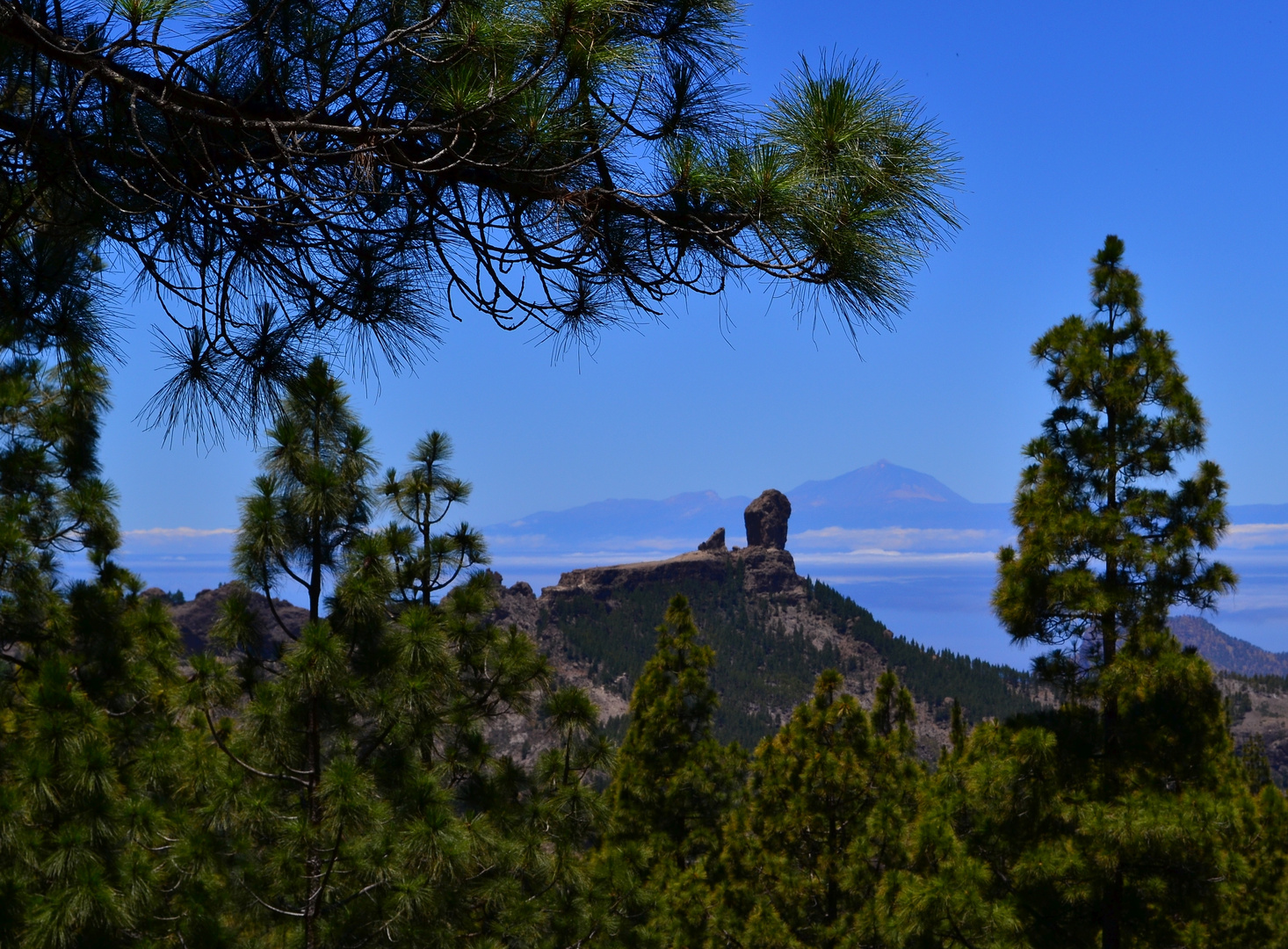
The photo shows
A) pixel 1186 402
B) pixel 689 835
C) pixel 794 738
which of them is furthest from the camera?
pixel 689 835

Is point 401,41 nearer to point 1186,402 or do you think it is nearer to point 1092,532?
point 1092,532

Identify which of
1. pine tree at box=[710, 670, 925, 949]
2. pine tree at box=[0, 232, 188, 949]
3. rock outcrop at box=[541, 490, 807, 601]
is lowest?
pine tree at box=[710, 670, 925, 949]

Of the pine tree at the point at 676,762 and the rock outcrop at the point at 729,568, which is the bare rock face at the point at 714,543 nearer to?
the rock outcrop at the point at 729,568

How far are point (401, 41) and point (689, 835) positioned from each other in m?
15.2

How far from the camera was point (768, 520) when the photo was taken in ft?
413

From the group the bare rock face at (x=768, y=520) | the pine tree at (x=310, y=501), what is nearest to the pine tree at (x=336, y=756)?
the pine tree at (x=310, y=501)

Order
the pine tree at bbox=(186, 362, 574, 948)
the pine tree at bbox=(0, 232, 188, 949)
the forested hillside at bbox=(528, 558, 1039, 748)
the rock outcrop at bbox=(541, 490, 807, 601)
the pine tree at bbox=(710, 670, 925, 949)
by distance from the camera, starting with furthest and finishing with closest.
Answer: the rock outcrop at bbox=(541, 490, 807, 601), the forested hillside at bbox=(528, 558, 1039, 748), the pine tree at bbox=(710, 670, 925, 949), the pine tree at bbox=(186, 362, 574, 948), the pine tree at bbox=(0, 232, 188, 949)

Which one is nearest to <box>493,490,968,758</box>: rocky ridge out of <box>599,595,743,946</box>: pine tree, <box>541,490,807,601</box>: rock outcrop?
<box>541,490,807,601</box>: rock outcrop

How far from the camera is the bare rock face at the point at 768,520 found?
125 metres

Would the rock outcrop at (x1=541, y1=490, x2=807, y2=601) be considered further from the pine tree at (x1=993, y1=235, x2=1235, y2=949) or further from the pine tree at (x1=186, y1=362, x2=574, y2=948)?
the pine tree at (x1=186, y1=362, x2=574, y2=948)

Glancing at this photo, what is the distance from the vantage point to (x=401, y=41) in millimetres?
3549

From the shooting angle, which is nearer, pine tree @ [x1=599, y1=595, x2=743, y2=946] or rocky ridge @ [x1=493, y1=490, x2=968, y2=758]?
A: pine tree @ [x1=599, y1=595, x2=743, y2=946]

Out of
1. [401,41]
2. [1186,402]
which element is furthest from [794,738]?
[401,41]

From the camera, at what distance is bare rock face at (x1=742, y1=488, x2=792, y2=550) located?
125375 millimetres
